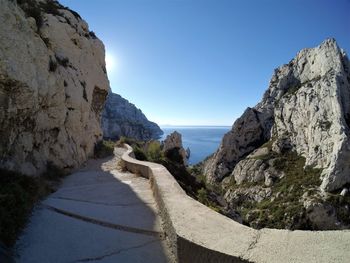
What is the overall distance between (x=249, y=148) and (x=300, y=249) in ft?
313

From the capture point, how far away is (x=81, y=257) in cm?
375

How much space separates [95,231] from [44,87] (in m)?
6.34

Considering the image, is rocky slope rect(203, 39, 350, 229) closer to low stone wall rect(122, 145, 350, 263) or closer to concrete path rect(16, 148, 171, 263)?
concrete path rect(16, 148, 171, 263)

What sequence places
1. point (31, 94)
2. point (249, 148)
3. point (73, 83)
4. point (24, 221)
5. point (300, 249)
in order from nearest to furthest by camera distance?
point (300, 249) → point (24, 221) → point (31, 94) → point (73, 83) → point (249, 148)

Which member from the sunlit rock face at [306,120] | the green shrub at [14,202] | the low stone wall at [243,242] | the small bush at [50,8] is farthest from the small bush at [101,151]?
the sunlit rock face at [306,120]

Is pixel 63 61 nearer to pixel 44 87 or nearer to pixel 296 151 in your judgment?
pixel 44 87

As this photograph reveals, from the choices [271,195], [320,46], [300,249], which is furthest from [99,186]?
[320,46]

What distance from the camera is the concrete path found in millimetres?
3820

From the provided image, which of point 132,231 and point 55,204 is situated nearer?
point 132,231

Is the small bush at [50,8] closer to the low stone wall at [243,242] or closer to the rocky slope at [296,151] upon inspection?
the low stone wall at [243,242]

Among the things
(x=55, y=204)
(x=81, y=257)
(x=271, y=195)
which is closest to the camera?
(x=81, y=257)

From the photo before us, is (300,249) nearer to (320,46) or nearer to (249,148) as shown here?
(249,148)

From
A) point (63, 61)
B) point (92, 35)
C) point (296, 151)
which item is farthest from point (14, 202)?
point (296, 151)

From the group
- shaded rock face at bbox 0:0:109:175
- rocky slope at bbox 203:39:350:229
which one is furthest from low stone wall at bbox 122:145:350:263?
rocky slope at bbox 203:39:350:229
